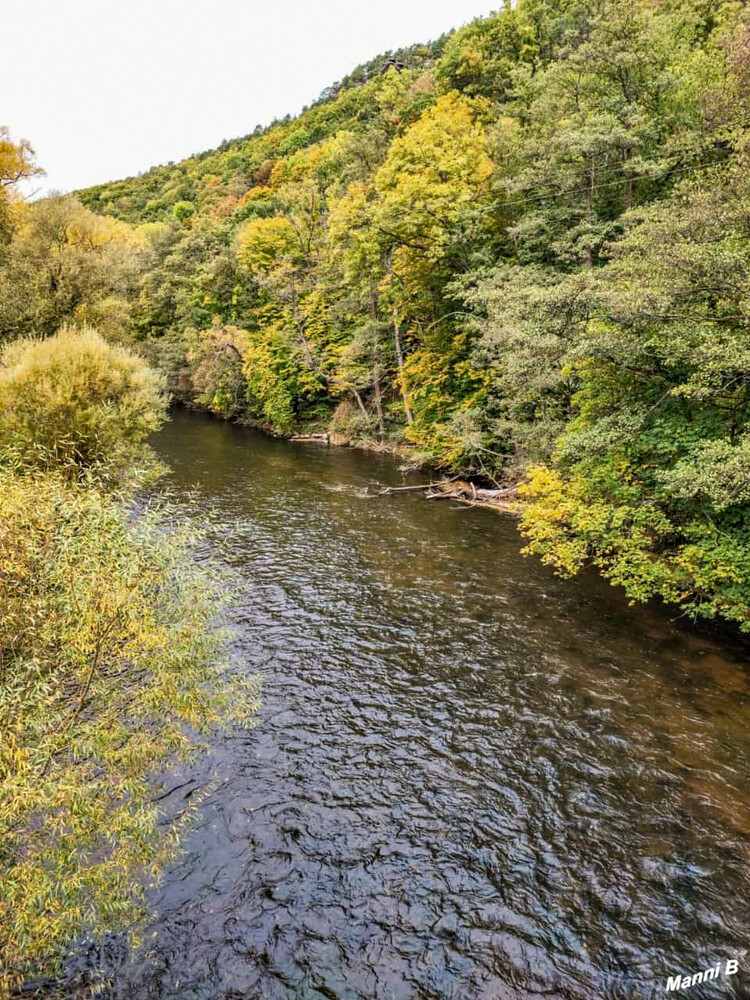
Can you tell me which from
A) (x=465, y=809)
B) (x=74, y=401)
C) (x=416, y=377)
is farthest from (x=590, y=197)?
(x=465, y=809)

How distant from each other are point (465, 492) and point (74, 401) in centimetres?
1786

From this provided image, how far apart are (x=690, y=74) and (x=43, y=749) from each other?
32.6m

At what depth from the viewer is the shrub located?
1684 cm

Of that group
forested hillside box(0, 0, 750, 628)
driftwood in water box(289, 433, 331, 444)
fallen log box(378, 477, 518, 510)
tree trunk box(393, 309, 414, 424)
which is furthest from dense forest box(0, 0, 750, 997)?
driftwood in water box(289, 433, 331, 444)

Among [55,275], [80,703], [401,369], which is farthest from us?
[401,369]

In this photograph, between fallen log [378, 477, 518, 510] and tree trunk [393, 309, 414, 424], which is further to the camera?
tree trunk [393, 309, 414, 424]

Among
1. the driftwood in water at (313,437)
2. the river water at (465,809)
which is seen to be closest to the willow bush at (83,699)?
the river water at (465,809)

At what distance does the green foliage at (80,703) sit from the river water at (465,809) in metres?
1.63

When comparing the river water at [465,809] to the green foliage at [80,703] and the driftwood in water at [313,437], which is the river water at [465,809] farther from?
the driftwood in water at [313,437]

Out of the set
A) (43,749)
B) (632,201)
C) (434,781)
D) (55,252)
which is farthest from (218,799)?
(55,252)

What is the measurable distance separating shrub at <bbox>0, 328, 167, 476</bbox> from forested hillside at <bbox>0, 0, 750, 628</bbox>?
35.5ft

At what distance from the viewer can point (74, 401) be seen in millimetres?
17641

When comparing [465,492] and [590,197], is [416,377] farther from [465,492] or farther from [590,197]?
[590,197]

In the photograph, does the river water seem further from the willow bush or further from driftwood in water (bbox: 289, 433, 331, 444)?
driftwood in water (bbox: 289, 433, 331, 444)
